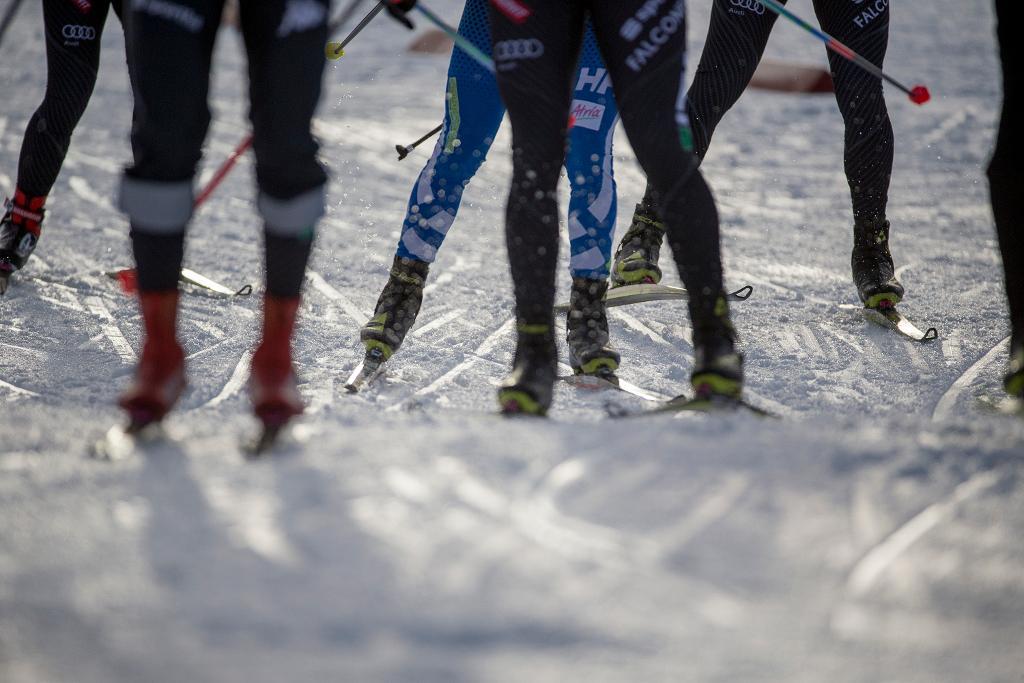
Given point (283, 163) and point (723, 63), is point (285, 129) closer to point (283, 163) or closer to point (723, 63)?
point (283, 163)

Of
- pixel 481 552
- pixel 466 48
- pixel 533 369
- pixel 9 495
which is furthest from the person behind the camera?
pixel 466 48

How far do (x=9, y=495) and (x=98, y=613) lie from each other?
451 millimetres

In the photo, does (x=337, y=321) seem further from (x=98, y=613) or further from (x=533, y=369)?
(x=98, y=613)

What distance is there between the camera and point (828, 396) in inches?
123

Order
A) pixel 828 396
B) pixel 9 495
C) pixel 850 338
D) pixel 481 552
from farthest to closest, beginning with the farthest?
pixel 850 338 → pixel 828 396 → pixel 9 495 → pixel 481 552

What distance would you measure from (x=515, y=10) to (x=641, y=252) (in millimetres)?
1669

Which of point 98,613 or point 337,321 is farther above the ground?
point 98,613

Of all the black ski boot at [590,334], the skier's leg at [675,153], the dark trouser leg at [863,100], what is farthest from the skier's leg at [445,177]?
the dark trouser leg at [863,100]

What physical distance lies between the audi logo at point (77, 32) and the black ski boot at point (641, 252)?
205 centimetres

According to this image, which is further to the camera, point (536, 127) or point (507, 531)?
point (536, 127)

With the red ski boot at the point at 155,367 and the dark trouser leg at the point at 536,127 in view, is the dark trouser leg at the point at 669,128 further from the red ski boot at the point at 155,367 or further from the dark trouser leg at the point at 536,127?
the red ski boot at the point at 155,367

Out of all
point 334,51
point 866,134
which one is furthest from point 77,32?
point 866,134

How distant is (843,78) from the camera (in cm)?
361

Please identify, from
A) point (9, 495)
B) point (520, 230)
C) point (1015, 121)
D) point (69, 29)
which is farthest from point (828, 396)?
point (69, 29)
